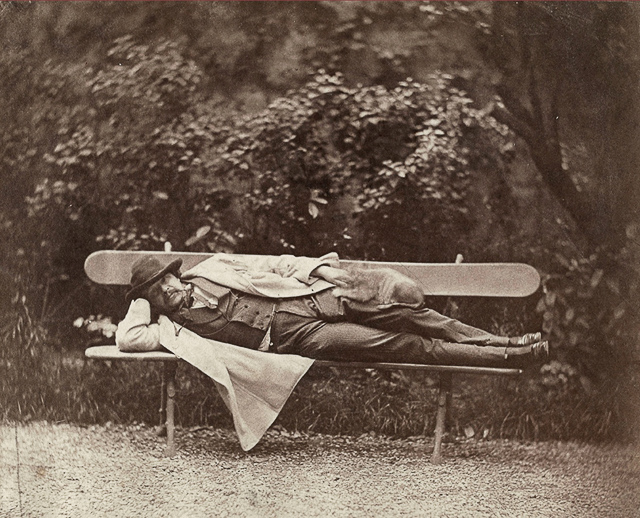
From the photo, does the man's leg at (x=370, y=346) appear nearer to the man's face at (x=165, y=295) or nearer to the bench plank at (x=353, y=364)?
the bench plank at (x=353, y=364)

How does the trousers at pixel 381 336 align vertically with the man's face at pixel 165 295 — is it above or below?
below

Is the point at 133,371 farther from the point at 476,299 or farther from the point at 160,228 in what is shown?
the point at 476,299

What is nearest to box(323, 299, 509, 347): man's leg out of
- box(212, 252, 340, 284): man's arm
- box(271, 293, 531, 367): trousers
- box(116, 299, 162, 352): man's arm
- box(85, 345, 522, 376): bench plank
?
box(271, 293, 531, 367): trousers

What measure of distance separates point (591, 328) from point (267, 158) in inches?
74.5

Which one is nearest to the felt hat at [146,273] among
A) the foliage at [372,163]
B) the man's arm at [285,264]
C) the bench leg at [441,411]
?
the man's arm at [285,264]

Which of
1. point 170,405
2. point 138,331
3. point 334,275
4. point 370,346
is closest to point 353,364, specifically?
point 370,346

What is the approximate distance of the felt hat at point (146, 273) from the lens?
13.6ft

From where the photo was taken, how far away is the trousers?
4113mm

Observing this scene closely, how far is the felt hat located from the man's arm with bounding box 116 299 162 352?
7cm

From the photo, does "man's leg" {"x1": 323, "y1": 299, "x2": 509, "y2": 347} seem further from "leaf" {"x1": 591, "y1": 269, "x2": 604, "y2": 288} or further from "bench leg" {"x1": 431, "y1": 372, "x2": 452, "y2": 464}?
"leaf" {"x1": 591, "y1": 269, "x2": 604, "y2": 288}

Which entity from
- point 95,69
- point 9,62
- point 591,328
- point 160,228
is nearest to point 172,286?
point 160,228

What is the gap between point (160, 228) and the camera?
4.25 metres

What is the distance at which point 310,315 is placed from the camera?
415 centimetres

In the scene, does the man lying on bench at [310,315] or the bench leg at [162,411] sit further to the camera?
the bench leg at [162,411]
